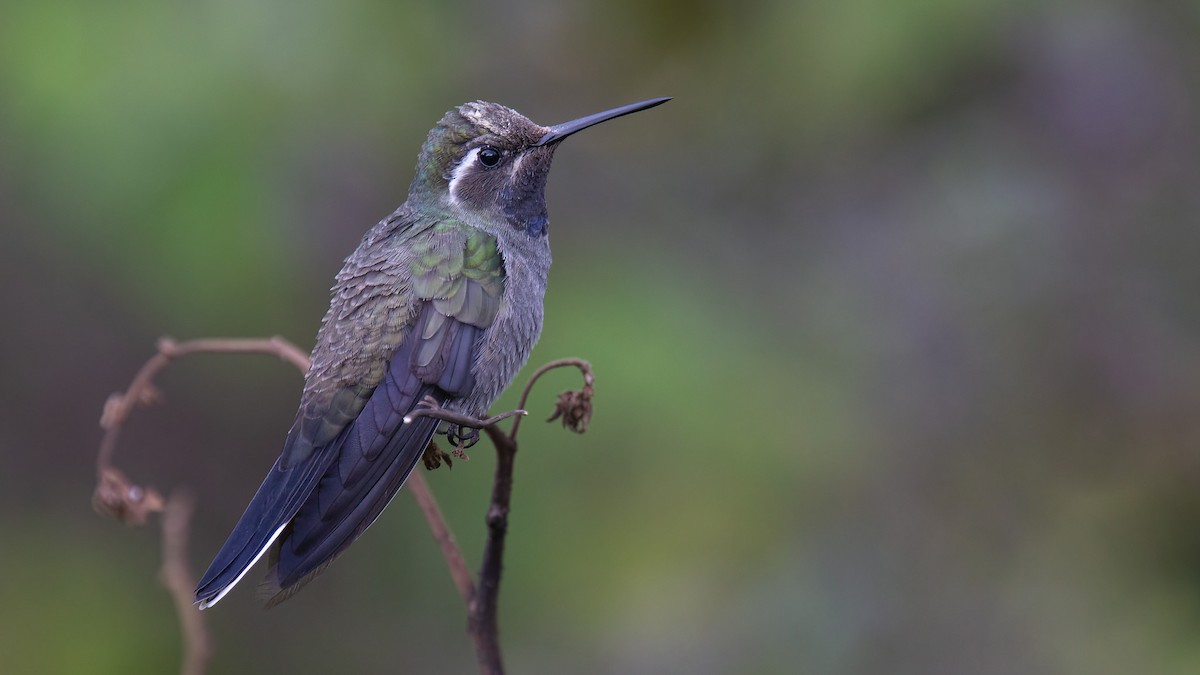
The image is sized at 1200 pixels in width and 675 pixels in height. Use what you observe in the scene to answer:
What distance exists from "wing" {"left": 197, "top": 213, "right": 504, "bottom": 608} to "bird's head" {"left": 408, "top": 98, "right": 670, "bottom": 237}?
192 millimetres

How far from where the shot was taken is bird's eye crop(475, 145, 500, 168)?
3596mm

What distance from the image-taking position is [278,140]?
440cm

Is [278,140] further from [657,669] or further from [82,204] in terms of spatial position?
[657,669]

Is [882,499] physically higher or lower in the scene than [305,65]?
lower

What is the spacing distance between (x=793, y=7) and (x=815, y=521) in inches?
82.5

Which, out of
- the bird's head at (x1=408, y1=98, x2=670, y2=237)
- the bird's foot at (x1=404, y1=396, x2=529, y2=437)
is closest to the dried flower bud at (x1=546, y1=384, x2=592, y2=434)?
the bird's foot at (x1=404, y1=396, x2=529, y2=437)

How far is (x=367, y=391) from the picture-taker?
10.0ft

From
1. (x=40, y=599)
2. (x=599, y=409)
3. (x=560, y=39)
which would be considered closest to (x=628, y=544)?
(x=599, y=409)

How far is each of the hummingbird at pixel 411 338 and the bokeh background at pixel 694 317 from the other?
94 centimetres

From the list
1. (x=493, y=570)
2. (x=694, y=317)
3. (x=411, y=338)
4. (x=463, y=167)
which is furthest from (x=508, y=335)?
(x=694, y=317)

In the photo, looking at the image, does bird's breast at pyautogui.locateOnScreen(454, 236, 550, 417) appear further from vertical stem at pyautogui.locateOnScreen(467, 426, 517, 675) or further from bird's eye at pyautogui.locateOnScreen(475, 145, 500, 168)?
vertical stem at pyautogui.locateOnScreen(467, 426, 517, 675)

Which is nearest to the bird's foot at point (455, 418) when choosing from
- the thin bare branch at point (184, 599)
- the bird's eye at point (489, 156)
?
the thin bare branch at point (184, 599)

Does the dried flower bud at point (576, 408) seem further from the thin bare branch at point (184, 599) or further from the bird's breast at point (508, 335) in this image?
the thin bare branch at point (184, 599)

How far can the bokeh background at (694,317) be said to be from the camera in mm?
4387
